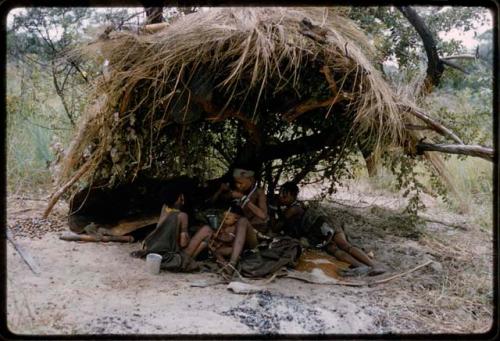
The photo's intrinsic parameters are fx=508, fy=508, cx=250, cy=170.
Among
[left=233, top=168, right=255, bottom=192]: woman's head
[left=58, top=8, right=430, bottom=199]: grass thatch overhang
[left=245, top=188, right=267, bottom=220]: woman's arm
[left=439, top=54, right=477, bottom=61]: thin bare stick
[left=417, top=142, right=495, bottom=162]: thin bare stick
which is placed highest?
[left=439, top=54, right=477, bottom=61]: thin bare stick

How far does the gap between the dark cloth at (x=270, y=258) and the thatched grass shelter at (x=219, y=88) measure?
1275mm

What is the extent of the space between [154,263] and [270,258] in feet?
3.58

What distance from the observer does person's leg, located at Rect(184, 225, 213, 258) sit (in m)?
4.87

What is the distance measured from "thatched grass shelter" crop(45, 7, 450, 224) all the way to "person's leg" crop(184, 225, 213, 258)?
2.99 ft

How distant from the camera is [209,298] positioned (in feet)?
13.2

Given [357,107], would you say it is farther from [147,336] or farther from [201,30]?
[147,336]

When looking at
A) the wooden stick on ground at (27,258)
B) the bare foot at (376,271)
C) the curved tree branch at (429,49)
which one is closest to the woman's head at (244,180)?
the bare foot at (376,271)

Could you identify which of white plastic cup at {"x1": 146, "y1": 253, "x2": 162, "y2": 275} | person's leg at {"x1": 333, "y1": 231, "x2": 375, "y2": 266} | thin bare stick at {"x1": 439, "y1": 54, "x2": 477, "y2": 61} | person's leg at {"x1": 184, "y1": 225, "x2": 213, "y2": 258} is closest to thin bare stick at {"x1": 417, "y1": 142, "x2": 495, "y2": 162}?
person's leg at {"x1": 333, "y1": 231, "x2": 375, "y2": 266}

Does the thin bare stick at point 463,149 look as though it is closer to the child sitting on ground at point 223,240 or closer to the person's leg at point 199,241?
the child sitting on ground at point 223,240

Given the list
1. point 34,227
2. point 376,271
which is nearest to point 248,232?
point 376,271

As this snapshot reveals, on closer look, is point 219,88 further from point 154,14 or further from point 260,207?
point 260,207

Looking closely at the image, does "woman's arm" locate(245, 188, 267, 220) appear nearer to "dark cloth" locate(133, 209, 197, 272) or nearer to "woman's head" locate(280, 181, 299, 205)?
"woman's head" locate(280, 181, 299, 205)

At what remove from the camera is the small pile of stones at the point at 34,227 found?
5.21 metres

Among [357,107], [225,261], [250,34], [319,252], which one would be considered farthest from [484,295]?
[250,34]
